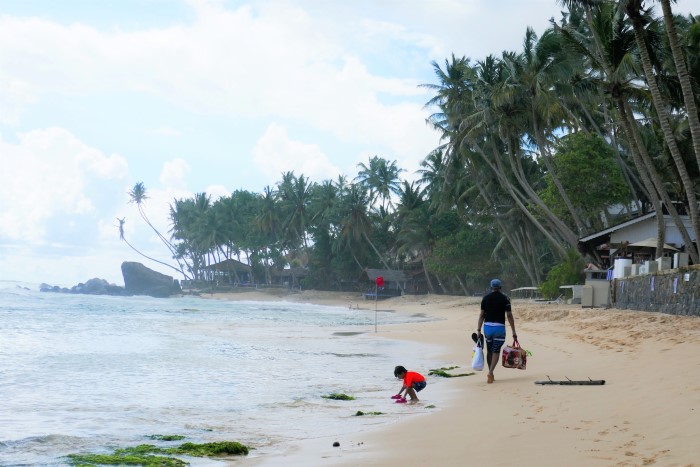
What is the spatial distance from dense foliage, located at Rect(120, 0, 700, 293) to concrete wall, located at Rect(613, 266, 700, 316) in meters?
1.76

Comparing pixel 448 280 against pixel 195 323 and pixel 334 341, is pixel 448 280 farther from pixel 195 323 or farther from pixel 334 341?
pixel 334 341

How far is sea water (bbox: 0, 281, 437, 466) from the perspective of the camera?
7789mm

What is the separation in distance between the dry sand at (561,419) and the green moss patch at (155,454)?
0.43m

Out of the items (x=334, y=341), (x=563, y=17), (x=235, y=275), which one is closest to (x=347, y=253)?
(x=235, y=275)

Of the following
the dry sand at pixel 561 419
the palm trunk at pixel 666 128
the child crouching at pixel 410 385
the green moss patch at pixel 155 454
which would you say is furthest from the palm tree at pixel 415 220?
the green moss patch at pixel 155 454

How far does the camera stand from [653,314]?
634 inches

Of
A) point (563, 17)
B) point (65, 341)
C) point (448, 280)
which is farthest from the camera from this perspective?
point (448, 280)

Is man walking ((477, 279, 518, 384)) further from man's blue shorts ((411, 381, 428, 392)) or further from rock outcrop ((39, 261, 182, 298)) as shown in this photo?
rock outcrop ((39, 261, 182, 298))

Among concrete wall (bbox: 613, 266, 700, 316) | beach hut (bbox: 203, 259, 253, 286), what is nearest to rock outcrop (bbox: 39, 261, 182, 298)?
beach hut (bbox: 203, 259, 253, 286)

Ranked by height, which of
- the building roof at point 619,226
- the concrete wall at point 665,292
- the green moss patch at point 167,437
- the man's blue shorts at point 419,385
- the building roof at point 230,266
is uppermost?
the building roof at point 619,226

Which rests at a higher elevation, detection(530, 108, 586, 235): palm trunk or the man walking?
detection(530, 108, 586, 235): palm trunk

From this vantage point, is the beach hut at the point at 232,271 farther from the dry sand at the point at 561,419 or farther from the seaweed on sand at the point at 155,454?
the seaweed on sand at the point at 155,454

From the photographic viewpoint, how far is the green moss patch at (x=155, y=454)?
251 inches

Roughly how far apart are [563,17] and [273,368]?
1204 inches
